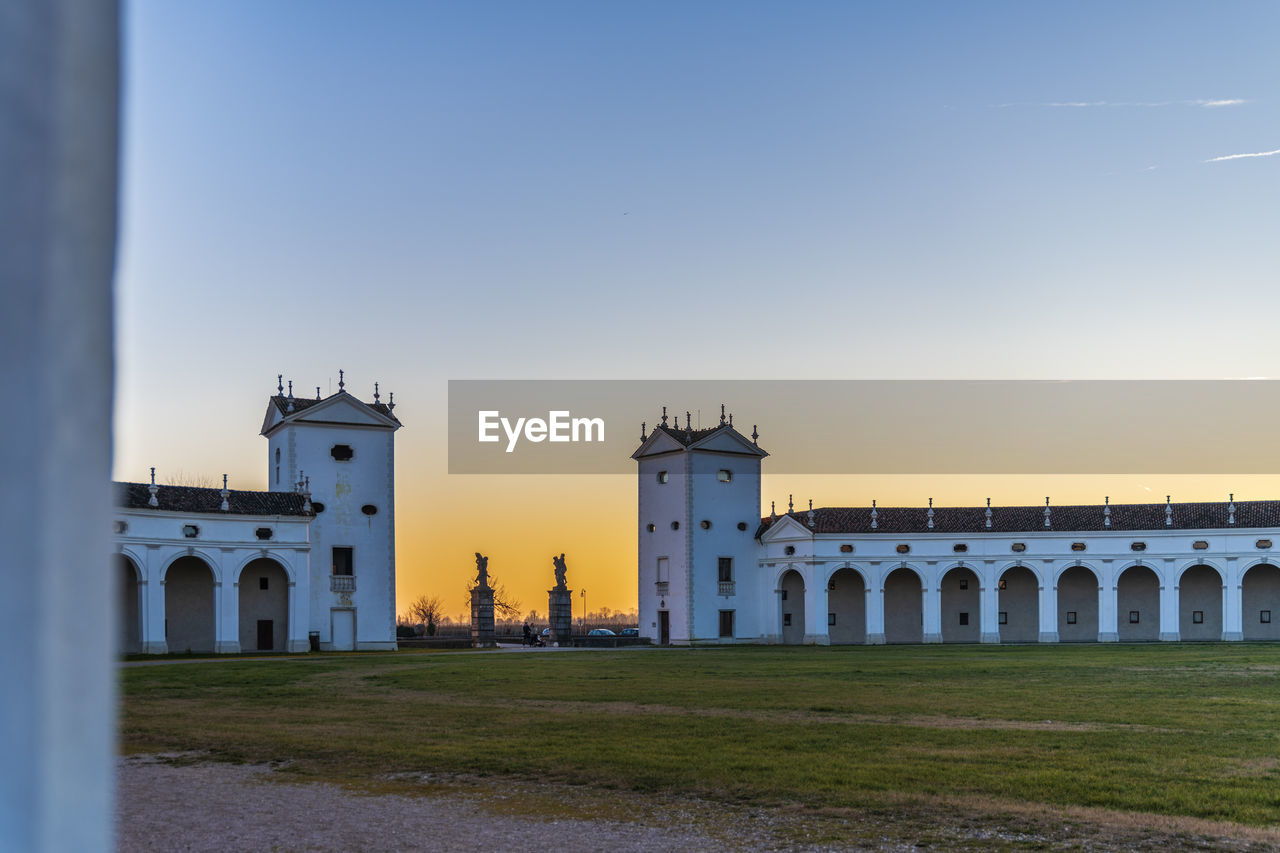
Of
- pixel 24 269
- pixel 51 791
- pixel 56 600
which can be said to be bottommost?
pixel 51 791

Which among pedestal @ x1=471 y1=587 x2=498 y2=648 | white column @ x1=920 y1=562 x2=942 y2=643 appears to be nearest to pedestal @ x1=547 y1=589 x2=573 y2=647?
pedestal @ x1=471 y1=587 x2=498 y2=648

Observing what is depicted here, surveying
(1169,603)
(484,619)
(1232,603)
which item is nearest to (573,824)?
Result: (484,619)

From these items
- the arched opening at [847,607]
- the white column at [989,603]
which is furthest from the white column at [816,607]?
the white column at [989,603]

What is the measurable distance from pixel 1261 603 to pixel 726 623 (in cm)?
2802

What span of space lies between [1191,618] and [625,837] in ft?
207

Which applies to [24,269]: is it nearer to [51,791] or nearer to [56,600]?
[56,600]

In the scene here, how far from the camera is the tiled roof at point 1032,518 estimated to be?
65.3 metres

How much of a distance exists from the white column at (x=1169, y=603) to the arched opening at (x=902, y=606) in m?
12.6

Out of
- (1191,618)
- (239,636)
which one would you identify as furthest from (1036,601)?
(239,636)

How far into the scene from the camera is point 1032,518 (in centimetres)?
6831

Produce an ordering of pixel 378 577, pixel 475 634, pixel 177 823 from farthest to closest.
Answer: pixel 475 634, pixel 378 577, pixel 177 823

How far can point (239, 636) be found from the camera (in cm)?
5394

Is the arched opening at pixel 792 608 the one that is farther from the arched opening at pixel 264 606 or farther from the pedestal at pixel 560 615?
the arched opening at pixel 264 606

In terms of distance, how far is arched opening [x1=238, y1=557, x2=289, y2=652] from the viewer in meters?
54.7
